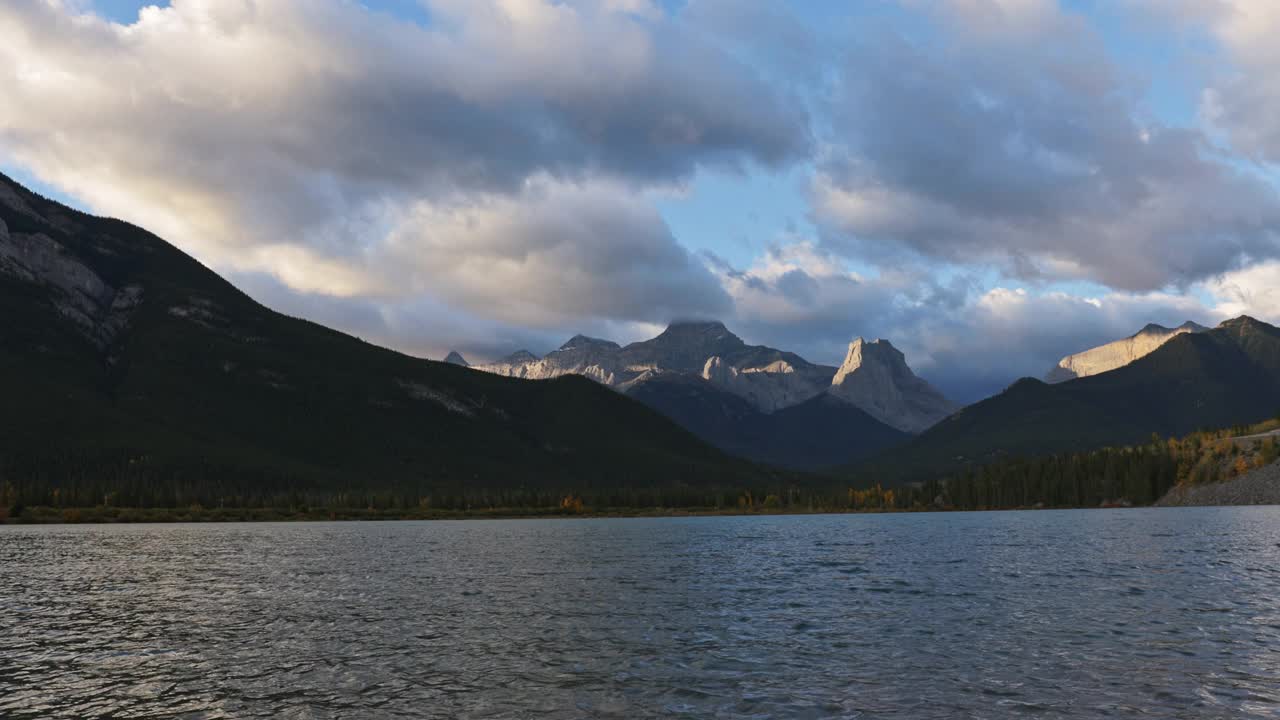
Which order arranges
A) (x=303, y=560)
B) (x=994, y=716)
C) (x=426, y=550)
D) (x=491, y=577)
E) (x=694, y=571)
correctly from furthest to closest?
(x=426, y=550) → (x=303, y=560) → (x=694, y=571) → (x=491, y=577) → (x=994, y=716)

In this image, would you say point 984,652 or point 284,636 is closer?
point 984,652

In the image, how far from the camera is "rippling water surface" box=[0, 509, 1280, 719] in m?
36.1

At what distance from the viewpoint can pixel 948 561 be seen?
4225 inches

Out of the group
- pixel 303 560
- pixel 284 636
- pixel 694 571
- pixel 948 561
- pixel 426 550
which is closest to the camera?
pixel 284 636

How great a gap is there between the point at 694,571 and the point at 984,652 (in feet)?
184

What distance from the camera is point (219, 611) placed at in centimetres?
6712

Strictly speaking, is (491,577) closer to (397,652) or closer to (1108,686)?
(397,652)

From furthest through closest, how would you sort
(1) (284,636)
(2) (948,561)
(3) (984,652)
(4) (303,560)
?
(4) (303,560)
(2) (948,561)
(1) (284,636)
(3) (984,652)

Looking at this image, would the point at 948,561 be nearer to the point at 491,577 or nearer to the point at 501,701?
the point at 491,577

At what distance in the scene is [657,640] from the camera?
52.0 m

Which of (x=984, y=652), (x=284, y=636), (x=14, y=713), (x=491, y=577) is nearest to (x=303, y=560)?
(x=491, y=577)

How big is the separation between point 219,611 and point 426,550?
80196mm

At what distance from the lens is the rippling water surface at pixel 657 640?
36125 millimetres

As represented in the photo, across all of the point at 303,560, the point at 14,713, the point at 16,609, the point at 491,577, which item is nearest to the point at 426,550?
the point at 303,560
